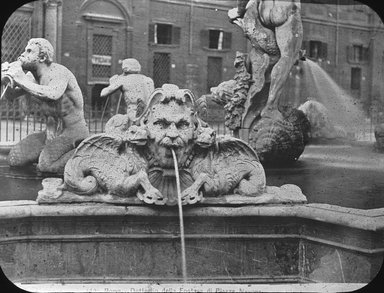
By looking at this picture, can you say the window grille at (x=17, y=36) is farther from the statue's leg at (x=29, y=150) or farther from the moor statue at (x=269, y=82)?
the moor statue at (x=269, y=82)

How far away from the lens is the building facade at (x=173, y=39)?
7.36m

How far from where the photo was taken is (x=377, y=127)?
7133mm

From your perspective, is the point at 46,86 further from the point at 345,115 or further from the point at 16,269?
the point at 345,115

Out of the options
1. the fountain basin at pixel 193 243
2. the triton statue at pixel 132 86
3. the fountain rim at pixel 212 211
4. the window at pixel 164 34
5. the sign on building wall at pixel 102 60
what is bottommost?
the fountain basin at pixel 193 243

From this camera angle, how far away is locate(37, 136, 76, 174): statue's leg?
4.96 m

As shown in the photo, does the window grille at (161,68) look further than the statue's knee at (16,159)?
Yes

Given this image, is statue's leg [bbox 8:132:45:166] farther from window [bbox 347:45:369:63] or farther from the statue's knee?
window [bbox 347:45:369:63]

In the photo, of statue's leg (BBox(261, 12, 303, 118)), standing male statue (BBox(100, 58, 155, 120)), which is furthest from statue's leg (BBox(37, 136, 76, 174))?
statue's leg (BBox(261, 12, 303, 118))

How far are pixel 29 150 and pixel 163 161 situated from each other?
199cm

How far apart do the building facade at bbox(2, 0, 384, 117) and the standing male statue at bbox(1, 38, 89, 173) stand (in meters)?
1.85

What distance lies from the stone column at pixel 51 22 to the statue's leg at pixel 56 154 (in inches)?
99.0

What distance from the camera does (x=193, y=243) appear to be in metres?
3.62

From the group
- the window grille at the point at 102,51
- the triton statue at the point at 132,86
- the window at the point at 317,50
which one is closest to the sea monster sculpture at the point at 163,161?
the triton statue at the point at 132,86

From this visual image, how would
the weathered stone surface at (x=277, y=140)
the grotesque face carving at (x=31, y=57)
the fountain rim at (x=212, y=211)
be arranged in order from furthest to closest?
the weathered stone surface at (x=277, y=140)
the grotesque face carving at (x=31, y=57)
the fountain rim at (x=212, y=211)
